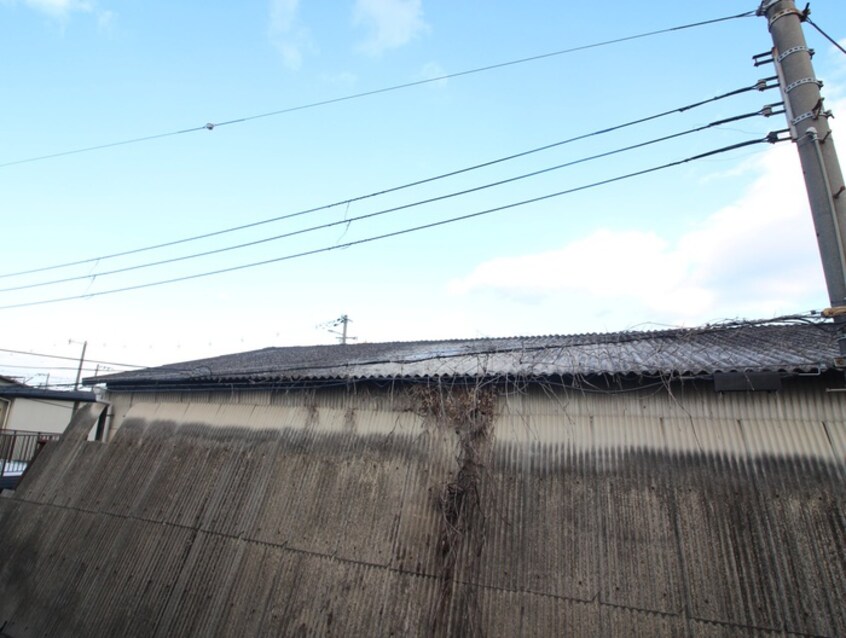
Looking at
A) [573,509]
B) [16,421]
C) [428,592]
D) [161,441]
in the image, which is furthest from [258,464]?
[16,421]

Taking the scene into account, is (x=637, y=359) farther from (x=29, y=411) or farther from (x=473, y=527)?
(x=29, y=411)

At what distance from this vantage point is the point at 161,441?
845cm

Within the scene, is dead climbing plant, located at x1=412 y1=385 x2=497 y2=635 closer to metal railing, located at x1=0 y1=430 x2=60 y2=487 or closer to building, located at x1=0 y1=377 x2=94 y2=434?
metal railing, located at x1=0 y1=430 x2=60 y2=487

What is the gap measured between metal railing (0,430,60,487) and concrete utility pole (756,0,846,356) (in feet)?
58.0

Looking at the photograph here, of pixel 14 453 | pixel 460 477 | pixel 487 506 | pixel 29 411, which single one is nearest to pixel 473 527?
pixel 487 506

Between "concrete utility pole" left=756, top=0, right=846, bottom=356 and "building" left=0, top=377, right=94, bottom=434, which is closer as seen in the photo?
"concrete utility pole" left=756, top=0, right=846, bottom=356

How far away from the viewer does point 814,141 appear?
12.6 feet

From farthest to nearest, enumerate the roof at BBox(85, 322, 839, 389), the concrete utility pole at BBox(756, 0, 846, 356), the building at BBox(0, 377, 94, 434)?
1. the building at BBox(0, 377, 94, 434)
2. the roof at BBox(85, 322, 839, 389)
3. the concrete utility pole at BBox(756, 0, 846, 356)

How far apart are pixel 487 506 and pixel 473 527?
30cm

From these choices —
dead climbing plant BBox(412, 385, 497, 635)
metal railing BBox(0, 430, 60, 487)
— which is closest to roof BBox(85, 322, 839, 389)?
dead climbing plant BBox(412, 385, 497, 635)

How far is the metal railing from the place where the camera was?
1330cm

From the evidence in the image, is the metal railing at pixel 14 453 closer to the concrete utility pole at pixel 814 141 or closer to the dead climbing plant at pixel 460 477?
the dead climbing plant at pixel 460 477

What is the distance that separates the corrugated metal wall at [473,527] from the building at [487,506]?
0.8 inches

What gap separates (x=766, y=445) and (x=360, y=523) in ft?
16.0
